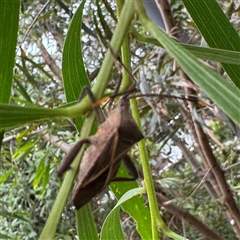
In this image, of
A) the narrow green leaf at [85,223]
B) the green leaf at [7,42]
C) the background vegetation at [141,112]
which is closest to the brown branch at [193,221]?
the background vegetation at [141,112]

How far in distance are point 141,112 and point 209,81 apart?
859 mm

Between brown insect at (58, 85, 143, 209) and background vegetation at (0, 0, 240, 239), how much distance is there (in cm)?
2

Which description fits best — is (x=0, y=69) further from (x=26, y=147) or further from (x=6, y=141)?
(x=6, y=141)

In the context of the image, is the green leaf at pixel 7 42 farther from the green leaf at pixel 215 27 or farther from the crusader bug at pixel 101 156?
the green leaf at pixel 215 27

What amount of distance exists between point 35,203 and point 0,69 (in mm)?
1262

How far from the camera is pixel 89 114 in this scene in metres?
0.27

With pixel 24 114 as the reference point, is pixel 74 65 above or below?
above

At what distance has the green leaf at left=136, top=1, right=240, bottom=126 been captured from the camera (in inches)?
10.1

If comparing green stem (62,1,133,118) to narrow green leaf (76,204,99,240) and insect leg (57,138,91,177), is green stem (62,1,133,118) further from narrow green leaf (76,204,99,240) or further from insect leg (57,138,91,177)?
narrow green leaf (76,204,99,240)

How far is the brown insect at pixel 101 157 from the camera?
0.88 ft

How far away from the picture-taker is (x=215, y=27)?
449 mm

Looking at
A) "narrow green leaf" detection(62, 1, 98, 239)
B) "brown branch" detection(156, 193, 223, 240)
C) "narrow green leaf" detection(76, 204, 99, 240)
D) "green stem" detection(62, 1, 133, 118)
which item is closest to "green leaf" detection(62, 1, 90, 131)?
"narrow green leaf" detection(62, 1, 98, 239)

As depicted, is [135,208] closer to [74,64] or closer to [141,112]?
[74,64]

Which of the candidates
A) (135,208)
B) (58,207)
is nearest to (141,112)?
(135,208)
